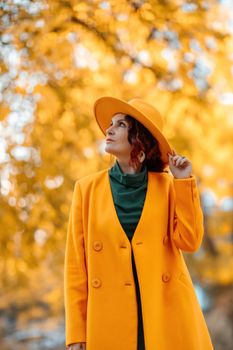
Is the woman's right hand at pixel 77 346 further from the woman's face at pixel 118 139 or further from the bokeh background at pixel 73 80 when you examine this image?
the bokeh background at pixel 73 80

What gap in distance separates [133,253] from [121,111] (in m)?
0.60

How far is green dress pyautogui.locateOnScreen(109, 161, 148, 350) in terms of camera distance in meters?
2.33

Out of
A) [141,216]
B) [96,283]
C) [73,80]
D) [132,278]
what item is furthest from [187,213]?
[73,80]

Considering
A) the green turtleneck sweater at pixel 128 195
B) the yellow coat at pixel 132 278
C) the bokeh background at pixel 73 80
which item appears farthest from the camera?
the bokeh background at pixel 73 80

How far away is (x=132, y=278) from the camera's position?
2289mm

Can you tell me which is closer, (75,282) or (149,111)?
(75,282)

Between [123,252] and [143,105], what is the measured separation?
617 millimetres

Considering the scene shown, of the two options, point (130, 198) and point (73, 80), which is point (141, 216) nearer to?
point (130, 198)

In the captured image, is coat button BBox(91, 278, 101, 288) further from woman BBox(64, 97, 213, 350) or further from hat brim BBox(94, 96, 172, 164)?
hat brim BBox(94, 96, 172, 164)

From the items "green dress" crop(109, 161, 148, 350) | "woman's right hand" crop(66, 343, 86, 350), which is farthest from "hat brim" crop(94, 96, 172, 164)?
"woman's right hand" crop(66, 343, 86, 350)

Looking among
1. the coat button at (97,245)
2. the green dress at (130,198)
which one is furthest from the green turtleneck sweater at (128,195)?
the coat button at (97,245)

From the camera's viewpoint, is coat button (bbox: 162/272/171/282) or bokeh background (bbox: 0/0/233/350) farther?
bokeh background (bbox: 0/0/233/350)

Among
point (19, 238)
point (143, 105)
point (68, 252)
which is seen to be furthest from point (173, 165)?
point (19, 238)

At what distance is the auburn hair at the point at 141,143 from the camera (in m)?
2.45
